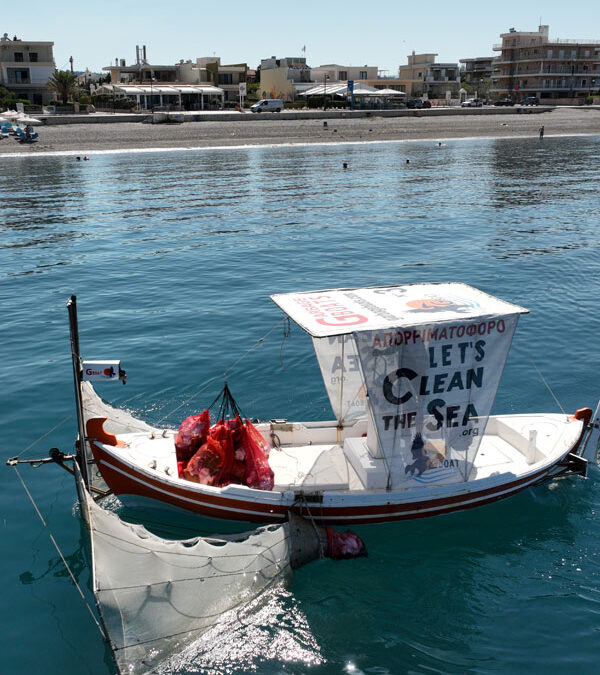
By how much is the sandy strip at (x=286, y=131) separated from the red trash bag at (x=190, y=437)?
7852cm

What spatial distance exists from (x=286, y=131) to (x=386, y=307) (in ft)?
304

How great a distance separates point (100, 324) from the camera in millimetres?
27250

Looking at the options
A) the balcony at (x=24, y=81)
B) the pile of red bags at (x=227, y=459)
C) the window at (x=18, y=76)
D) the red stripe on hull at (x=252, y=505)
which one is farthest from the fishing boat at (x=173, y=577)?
the window at (x=18, y=76)

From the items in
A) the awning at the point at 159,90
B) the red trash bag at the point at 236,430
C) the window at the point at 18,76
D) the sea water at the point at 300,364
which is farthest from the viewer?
the window at the point at 18,76

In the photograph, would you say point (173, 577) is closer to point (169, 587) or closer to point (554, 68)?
point (169, 587)

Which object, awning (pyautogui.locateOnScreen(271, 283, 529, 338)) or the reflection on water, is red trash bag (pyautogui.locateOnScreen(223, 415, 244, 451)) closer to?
awning (pyautogui.locateOnScreen(271, 283, 529, 338))

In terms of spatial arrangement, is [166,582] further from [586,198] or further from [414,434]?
[586,198]

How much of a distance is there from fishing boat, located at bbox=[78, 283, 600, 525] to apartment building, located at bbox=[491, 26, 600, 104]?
15686 cm

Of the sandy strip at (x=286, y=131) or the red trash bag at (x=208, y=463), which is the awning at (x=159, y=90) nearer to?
the sandy strip at (x=286, y=131)

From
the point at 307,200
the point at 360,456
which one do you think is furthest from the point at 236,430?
the point at 307,200

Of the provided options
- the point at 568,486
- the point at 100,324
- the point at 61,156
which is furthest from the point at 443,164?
the point at 568,486

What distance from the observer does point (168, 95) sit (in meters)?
126

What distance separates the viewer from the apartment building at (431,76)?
16738 centimetres

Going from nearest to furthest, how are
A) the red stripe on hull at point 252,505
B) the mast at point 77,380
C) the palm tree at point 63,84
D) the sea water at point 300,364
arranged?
the sea water at point 300,364
the mast at point 77,380
the red stripe on hull at point 252,505
the palm tree at point 63,84
